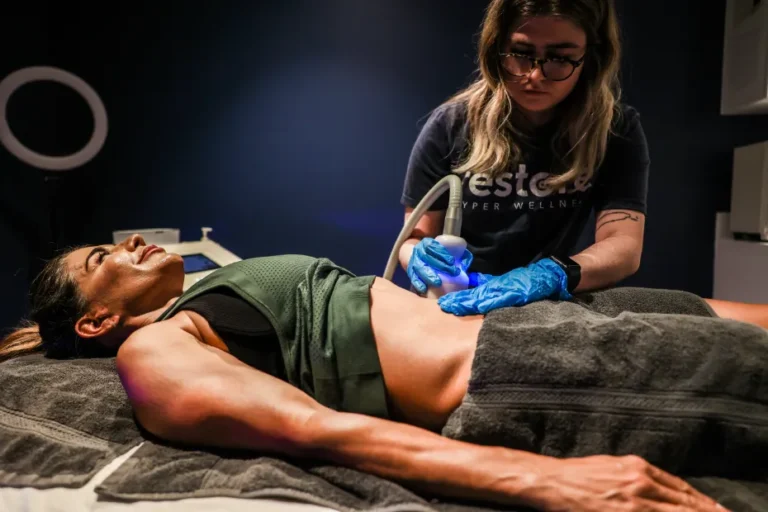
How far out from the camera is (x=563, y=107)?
148 cm

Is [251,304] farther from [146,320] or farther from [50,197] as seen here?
[50,197]

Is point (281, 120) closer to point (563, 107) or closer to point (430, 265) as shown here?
point (563, 107)

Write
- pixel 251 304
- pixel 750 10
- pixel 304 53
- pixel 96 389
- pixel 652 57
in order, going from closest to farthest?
pixel 251 304 → pixel 96 389 → pixel 750 10 → pixel 652 57 → pixel 304 53

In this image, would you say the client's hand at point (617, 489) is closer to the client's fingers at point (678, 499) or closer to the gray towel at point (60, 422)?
the client's fingers at point (678, 499)

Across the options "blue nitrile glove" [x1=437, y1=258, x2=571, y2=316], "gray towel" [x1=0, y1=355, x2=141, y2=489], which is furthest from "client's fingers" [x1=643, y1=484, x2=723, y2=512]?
"gray towel" [x1=0, y1=355, x2=141, y2=489]

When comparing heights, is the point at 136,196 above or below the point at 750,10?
below

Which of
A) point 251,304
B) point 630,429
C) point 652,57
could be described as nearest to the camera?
point 630,429

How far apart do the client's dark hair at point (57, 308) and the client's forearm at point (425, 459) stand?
762 mm

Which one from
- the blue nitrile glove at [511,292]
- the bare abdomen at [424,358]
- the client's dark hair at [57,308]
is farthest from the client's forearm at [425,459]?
the client's dark hair at [57,308]

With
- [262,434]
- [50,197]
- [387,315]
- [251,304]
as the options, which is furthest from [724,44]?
[50,197]

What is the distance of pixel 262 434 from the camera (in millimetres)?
852

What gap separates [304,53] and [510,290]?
1.90 m

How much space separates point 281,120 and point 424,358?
192 centimetres

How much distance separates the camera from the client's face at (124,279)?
4.05 feet
